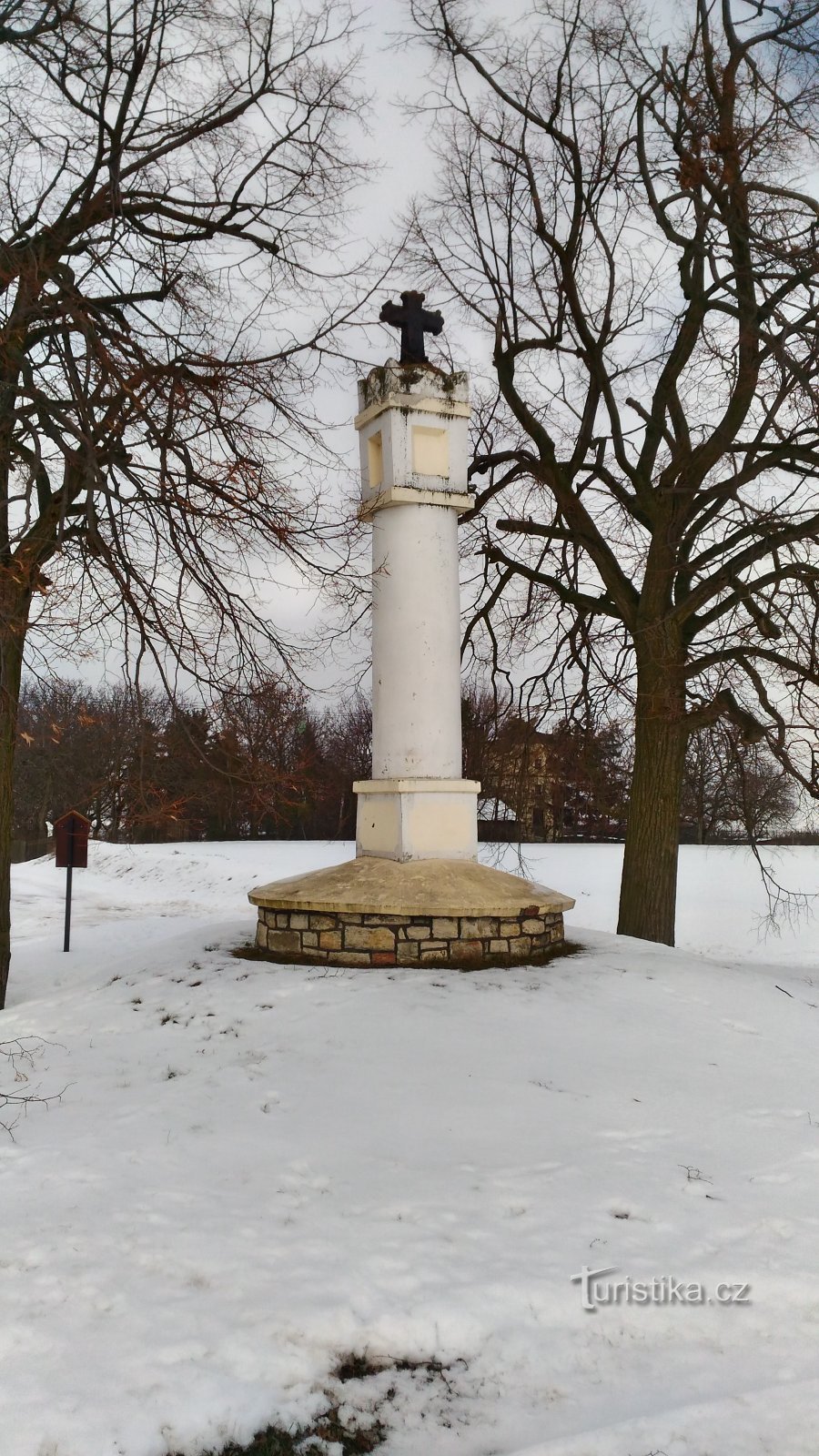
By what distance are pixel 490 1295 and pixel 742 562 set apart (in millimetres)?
7257

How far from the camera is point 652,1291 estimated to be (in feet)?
11.0

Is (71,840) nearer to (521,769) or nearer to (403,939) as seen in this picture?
(521,769)

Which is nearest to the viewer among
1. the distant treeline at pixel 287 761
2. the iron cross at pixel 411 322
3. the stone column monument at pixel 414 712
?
the distant treeline at pixel 287 761

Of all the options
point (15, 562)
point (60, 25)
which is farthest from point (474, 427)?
point (15, 562)

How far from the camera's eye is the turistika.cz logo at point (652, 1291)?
331 cm

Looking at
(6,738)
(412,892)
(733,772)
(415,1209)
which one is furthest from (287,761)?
(733,772)

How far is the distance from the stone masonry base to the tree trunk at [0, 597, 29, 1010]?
230cm

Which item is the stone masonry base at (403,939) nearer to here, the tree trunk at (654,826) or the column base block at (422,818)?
the column base block at (422,818)

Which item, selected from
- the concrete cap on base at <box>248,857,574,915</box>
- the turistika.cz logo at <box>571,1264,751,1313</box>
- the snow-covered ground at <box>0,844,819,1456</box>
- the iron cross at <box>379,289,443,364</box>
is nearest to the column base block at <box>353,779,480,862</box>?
the concrete cap on base at <box>248,857,574,915</box>

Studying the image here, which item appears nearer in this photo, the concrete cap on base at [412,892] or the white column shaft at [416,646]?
the concrete cap on base at [412,892]

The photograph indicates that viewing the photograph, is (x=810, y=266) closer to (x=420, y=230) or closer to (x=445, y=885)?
(x=420, y=230)

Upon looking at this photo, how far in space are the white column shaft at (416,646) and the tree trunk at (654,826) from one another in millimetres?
2539

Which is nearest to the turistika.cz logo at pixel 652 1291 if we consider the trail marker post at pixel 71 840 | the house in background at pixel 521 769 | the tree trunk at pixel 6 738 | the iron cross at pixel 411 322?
the tree trunk at pixel 6 738

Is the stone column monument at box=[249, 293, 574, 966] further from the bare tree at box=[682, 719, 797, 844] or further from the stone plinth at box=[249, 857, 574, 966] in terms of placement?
the bare tree at box=[682, 719, 797, 844]
